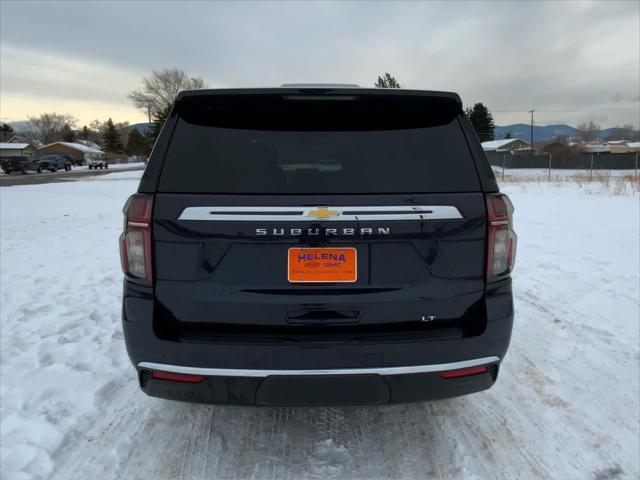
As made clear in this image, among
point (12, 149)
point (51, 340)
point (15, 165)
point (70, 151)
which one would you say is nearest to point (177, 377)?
point (51, 340)

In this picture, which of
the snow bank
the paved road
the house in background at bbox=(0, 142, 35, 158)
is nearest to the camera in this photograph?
the snow bank

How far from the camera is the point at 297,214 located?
2152 mm

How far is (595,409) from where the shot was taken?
311 cm

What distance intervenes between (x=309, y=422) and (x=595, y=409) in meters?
1.98

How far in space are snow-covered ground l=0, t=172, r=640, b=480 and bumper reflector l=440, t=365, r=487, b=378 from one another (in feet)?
2.03

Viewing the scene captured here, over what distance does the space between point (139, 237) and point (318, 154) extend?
100 cm

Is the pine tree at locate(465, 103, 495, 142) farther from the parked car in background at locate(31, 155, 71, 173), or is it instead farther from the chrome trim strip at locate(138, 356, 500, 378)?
the chrome trim strip at locate(138, 356, 500, 378)

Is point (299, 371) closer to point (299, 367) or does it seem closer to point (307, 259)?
point (299, 367)

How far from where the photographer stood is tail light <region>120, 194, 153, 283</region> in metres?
2.23

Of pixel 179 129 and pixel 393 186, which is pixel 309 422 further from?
pixel 179 129

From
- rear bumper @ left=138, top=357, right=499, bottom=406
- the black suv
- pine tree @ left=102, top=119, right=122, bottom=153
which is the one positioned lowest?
rear bumper @ left=138, top=357, right=499, bottom=406

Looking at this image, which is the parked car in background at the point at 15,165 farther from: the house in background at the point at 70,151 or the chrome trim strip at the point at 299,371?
the chrome trim strip at the point at 299,371

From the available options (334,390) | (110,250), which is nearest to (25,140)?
(110,250)

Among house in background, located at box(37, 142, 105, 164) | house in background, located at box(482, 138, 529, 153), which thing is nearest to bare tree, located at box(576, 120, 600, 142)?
house in background, located at box(482, 138, 529, 153)
